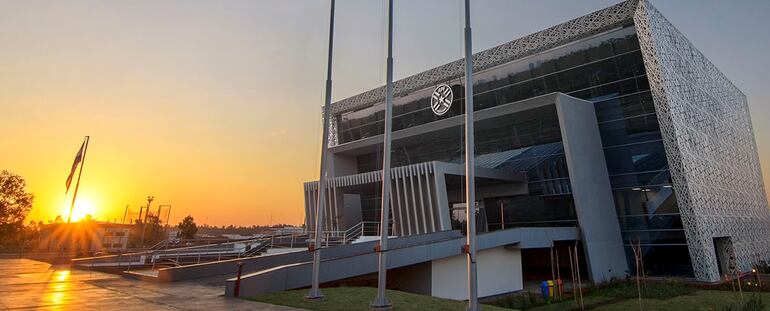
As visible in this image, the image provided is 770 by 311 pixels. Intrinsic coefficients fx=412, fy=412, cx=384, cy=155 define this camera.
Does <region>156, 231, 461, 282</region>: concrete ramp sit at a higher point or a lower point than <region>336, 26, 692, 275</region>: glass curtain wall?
lower

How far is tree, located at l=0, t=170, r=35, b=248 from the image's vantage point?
43062 mm

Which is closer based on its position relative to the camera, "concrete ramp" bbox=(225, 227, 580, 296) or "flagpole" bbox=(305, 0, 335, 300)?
"flagpole" bbox=(305, 0, 335, 300)

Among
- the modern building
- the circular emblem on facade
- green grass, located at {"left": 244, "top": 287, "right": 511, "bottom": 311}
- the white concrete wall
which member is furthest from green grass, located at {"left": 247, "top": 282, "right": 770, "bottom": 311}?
the circular emblem on facade

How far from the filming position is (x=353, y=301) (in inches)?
516

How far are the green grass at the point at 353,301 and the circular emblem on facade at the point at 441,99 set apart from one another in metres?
31.7

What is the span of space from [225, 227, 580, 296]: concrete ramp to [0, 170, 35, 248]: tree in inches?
1671

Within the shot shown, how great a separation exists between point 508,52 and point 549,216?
53.2ft

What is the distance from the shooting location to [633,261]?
31984 millimetres

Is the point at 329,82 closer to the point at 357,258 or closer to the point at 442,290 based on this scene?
the point at 357,258

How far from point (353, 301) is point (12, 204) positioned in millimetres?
49148

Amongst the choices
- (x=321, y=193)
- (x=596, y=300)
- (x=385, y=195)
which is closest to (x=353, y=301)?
(x=385, y=195)

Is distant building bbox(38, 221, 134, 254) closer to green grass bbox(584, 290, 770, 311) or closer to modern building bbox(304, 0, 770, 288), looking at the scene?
modern building bbox(304, 0, 770, 288)

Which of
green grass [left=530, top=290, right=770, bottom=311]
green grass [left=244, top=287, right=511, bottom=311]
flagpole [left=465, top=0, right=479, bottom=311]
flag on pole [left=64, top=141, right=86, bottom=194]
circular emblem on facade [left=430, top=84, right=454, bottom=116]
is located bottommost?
green grass [left=530, top=290, right=770, bottom=311]

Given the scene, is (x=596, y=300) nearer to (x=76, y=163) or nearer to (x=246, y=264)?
(x=246, y=264)
